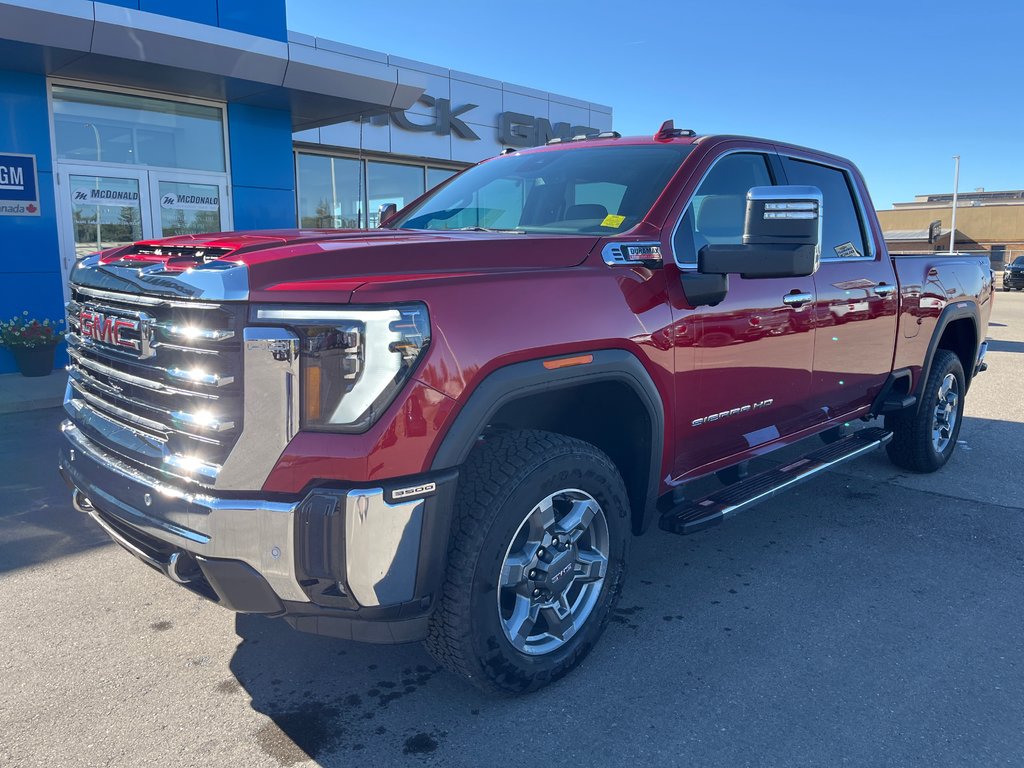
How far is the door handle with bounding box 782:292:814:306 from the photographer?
3.66 meters

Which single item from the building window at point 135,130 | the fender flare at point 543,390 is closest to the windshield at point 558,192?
the fender flare at point 543,390

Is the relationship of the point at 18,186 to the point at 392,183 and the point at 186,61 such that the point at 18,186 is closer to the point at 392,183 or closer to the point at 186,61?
the point at 186,61

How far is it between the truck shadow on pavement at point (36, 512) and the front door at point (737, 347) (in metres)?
3.12

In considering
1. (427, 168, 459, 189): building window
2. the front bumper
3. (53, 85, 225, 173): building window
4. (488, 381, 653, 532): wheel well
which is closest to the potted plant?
(53, 85, 225, 173): building window

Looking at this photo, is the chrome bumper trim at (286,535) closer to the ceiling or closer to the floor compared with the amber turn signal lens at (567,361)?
closer to the floor

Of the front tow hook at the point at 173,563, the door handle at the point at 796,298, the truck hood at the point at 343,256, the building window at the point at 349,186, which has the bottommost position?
the front tow hook at the point at 173,563

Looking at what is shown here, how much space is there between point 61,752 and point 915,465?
5.29m

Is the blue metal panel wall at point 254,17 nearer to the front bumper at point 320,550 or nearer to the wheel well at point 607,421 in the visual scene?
the wheel well at point 607,421

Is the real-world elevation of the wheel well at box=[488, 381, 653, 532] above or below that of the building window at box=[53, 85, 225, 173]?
below

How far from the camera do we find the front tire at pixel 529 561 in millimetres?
2430

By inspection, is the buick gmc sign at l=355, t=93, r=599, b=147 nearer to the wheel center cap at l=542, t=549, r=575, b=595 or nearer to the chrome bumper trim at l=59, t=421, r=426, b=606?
the wheel center cap at l=542, t=549, r=575, b=595

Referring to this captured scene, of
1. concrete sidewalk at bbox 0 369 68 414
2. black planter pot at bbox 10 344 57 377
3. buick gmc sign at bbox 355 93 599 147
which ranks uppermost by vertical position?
buick gmc sign at bbox 355 93 599 147

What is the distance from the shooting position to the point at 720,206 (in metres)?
3.60

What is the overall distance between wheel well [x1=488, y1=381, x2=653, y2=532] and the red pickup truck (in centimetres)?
1
